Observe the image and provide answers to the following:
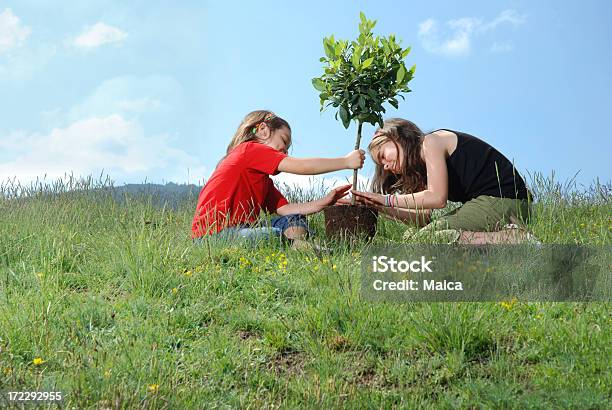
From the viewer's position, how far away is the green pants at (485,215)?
543 centimetres

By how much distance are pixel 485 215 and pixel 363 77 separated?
1475mm

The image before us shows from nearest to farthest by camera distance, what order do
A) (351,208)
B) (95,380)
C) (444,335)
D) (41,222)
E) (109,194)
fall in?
(95,380) < (444,335) < (351,208) < (41,222) < (109,194)

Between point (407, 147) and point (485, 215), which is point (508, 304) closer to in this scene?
point (485, 215)

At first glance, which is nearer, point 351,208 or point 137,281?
point 137,281

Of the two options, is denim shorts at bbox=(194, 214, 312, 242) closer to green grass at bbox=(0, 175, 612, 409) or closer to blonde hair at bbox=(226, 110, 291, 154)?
green grass at bbox=(0, 175, 612, 409)

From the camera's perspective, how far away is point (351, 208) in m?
5.46

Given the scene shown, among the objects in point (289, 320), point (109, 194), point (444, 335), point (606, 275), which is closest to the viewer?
point (444, 335)

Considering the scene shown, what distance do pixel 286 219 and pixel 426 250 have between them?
1.48m

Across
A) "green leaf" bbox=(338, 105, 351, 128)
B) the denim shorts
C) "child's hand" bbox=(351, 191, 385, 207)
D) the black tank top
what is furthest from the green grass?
"green leaf" bbox=(338, 105, 351, 128)

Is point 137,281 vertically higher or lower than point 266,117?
lower

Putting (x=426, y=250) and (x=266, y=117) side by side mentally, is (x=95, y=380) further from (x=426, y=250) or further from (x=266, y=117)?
(x=266, y=117)

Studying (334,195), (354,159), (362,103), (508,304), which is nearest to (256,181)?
(334,195)

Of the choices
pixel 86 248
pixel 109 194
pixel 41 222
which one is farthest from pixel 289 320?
pixel 109 194

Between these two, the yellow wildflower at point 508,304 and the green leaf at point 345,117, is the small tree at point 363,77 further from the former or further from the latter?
the yellow wildflower at point 508,304
